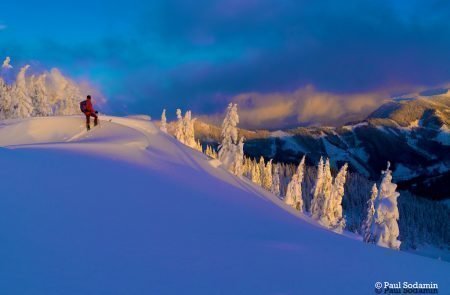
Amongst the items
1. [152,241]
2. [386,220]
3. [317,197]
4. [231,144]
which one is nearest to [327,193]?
[317,197]

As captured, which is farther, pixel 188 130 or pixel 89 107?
pixel 188 130

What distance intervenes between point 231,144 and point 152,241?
43519 millimetres

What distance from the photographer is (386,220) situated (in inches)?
1492

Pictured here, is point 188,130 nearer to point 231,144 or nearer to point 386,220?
point 231,144

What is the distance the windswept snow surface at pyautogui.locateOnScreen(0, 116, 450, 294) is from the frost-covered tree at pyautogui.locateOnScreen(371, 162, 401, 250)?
27.4 metres

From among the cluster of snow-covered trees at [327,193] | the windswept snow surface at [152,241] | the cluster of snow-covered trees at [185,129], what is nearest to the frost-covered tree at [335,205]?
the cluster of snow-covered trees at [327,193]

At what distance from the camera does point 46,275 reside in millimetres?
5781

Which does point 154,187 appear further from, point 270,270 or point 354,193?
point 354,193

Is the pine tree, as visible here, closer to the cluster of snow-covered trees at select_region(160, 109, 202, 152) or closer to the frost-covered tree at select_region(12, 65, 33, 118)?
the cluster of snow-covered trees at select_region(160, 109, 202, 152)

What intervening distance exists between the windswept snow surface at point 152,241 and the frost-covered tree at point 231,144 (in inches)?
1393

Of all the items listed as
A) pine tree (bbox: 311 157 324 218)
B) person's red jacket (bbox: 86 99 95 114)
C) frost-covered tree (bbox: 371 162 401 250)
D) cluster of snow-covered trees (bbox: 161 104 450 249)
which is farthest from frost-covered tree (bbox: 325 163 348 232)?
person's red jacket (bbox: 86 99 95 114)

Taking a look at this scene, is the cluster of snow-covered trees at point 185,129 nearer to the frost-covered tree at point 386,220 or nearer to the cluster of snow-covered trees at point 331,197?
the cluster of snow-covered trees at point 331,197

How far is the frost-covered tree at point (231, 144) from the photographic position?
1954 inches

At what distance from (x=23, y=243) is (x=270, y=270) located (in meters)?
4.32
